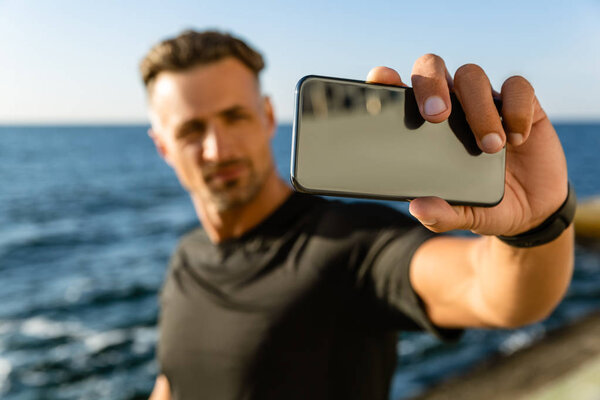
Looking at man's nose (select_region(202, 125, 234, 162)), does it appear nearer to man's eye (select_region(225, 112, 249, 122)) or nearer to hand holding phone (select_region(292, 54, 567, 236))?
man's eye (select_region(225, 112, 249, 122))

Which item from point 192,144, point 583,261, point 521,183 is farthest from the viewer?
point 583,261

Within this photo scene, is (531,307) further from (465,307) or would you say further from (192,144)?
(192,144)

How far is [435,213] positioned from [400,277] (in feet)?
3.46

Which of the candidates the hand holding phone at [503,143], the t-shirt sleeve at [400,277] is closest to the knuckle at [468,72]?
the hand holding phone at [503,143]

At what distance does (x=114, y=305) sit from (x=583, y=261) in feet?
56.6

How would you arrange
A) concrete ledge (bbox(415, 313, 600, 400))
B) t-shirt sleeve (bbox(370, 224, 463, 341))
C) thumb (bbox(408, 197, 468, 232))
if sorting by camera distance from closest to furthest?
thumb (bbox(408, 197, 468, 232)), t-shirt sleeve (bbox(370, 224, 463, 341)), concrete ledge (bbox(415, 313, 600, 400))

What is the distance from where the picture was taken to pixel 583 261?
17.6 metres

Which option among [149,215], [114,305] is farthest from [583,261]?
[149,215]

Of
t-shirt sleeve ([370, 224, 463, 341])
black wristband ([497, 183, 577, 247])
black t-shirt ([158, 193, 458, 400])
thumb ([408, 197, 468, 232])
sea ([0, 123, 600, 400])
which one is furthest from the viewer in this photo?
sea ([0, 123, 600, 400])

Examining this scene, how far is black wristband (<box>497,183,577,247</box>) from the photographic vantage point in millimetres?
1440

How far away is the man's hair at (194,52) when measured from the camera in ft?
10.1

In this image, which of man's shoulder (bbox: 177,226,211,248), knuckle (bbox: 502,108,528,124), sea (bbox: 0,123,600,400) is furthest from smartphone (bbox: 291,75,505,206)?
sea (bbox: 0,123,600,400)

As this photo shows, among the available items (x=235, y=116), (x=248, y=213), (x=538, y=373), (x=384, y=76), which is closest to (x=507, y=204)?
(x=384, y=76)

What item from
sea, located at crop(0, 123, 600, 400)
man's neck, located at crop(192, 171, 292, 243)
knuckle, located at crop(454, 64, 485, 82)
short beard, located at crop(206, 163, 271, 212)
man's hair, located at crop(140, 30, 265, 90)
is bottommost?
sea, located at crop(0, 123, 600, 400)
